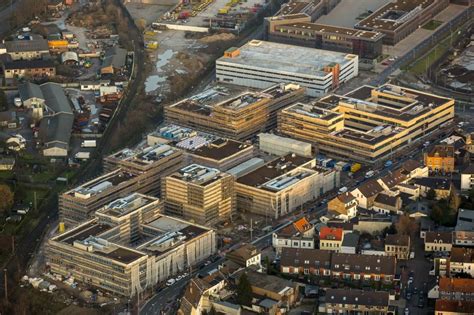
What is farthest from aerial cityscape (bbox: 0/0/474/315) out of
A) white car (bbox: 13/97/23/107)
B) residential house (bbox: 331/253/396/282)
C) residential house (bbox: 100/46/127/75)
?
white car (bbox: 13/97/23/107)

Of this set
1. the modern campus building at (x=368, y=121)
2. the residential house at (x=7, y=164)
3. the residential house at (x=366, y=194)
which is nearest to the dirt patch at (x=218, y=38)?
the modern campus building at (x=368, y=121)

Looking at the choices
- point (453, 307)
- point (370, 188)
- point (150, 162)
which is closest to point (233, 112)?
point (150, 162)

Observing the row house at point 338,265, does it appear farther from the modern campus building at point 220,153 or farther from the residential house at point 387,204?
the modern campus building at point 220,153

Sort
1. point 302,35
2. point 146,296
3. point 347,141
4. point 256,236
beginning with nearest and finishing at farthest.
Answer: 1. point 146,296
2. point 256,236
3. point 347,141
4. point 302,35

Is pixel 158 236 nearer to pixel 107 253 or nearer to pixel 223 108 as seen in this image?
pixel 107 253

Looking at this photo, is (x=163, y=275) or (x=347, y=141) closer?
(x=163, y=275)

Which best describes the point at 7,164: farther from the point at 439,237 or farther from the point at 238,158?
the point at 439,237

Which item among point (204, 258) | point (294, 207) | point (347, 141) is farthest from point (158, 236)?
point (347, 141)

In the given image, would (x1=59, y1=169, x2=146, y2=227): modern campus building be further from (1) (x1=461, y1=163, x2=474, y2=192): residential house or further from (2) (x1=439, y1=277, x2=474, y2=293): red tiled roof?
(2) (x1=439, y1=277, x2=474, y2=293): red tiled roof
